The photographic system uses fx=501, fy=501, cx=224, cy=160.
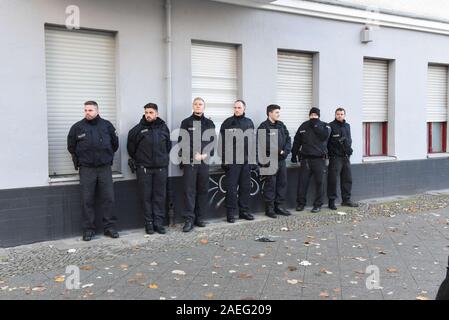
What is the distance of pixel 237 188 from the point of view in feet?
29.1

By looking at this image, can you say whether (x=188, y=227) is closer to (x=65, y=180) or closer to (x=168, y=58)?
(x=65, y=180)

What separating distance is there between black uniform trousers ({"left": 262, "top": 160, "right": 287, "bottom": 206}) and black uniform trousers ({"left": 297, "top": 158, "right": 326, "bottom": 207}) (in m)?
0.56

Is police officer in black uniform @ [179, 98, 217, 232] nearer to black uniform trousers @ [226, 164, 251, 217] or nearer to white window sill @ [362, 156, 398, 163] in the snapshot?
black uniform trousers @ [226, 164, 251, 217]

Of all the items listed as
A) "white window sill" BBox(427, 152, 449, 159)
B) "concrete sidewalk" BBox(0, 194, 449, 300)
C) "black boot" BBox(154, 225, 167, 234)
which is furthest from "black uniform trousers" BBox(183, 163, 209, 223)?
"white window sill" BBox(427, 152, 449, 159)

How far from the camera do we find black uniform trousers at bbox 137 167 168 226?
307 inches

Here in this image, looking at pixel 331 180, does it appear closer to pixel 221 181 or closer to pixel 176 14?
pixel 221 181

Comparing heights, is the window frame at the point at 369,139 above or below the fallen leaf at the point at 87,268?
above

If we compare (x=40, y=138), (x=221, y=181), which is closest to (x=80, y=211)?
(x=40, y=138)

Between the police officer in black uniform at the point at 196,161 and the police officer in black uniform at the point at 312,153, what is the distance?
2.12m

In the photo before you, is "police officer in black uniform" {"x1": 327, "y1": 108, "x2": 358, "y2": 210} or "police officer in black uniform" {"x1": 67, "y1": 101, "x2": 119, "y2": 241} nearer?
"police officer in black uniform" {"x1": 67, "y1": 101, "x2": 119, "y2": 241}

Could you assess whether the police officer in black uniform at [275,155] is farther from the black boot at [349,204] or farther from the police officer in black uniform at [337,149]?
the black boot at [349,204]

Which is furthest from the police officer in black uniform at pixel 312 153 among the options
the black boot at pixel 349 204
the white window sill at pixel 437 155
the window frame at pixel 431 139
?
the window frame at pixel 431 139

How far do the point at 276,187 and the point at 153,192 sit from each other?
254cm

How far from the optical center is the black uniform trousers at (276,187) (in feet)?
30.2
